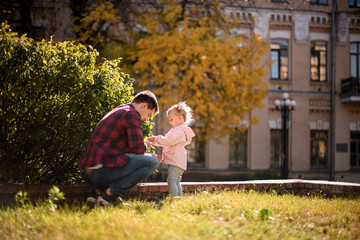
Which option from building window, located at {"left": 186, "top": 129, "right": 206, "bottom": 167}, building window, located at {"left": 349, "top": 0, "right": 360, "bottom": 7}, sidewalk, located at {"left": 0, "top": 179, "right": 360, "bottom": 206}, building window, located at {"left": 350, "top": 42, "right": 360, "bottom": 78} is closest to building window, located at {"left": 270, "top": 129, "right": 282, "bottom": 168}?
building window, located at {"left": 186, "top": 129, "right": 206, "bottom": 167}

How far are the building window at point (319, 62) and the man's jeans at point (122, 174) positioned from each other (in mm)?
17714

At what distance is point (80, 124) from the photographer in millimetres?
5211

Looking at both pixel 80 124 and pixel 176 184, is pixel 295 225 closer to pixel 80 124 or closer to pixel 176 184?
pixel 176 184

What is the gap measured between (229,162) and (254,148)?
1.47 metres

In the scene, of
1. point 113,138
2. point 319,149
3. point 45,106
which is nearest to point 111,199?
point 113,138

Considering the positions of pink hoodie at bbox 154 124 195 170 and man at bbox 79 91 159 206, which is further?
pink hoodie at bbox 154 124 195 170

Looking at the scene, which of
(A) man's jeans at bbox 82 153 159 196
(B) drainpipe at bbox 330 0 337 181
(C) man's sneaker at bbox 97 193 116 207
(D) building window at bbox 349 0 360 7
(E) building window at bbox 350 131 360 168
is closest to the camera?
(C) man's sneaker at bbox 97 193 116 207

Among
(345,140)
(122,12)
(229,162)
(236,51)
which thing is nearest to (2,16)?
(122,12)

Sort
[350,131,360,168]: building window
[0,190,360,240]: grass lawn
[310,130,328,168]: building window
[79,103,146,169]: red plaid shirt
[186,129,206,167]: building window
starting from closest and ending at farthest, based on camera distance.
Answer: [0,190,360,240]: grass lawn
[79,103,146,169]: red plaid shirt
[186,129,206,167]: building window
[310,130,328,168]: building window
[350,131,360,168]: building window

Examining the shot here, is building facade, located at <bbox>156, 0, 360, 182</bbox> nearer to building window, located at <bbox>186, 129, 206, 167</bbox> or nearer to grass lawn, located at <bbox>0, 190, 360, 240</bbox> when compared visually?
building window, located at <bbox>186, 129, 206, 167</bbox>

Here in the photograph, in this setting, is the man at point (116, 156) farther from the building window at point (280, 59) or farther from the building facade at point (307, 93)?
the building window at point (280, 59)

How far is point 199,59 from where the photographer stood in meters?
12.8

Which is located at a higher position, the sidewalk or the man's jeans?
the man's jeans

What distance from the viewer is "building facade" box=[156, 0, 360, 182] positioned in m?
19.3
